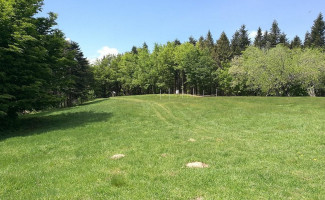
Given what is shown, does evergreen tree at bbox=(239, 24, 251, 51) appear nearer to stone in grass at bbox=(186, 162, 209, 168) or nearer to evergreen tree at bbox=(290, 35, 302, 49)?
evergreen tree at bbox=(290, 35, 302, 49)

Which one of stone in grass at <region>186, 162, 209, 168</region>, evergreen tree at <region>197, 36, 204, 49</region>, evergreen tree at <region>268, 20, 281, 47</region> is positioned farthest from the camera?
evergreen tree at <region>197, 36, 204, 49</region>

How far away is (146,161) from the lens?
845 cm

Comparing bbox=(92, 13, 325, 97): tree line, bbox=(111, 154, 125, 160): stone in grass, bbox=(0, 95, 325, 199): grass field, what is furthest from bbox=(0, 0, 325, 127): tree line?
bbox=(111, 154, 125, 160): stone in grass

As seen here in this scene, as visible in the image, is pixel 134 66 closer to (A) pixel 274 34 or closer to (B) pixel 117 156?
(A) pixel 274 34

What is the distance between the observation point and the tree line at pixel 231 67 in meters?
44.5

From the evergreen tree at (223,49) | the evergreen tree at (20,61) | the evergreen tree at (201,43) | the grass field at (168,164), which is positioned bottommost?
the grass field at (168,164)

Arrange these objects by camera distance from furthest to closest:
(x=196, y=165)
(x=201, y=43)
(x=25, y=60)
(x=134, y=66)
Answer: (x=201, y=43) → (x=134, y=66) → (x=25, y=60) → (x=196, y=165)

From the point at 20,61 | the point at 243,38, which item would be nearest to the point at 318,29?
the point at 243,38

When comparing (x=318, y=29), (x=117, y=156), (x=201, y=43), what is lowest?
(x=117, y=156)

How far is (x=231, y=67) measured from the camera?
55.3m

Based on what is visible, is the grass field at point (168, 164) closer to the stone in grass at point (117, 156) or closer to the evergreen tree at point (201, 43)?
the stone in grass at point (117, 156)

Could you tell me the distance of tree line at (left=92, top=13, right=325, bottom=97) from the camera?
4447 centimetres

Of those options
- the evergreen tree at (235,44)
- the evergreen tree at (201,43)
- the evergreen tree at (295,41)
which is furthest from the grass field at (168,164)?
the evergreen tree at (295,41)

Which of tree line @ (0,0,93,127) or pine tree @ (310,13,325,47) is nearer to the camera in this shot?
tree line @ (0,0,93,127)
